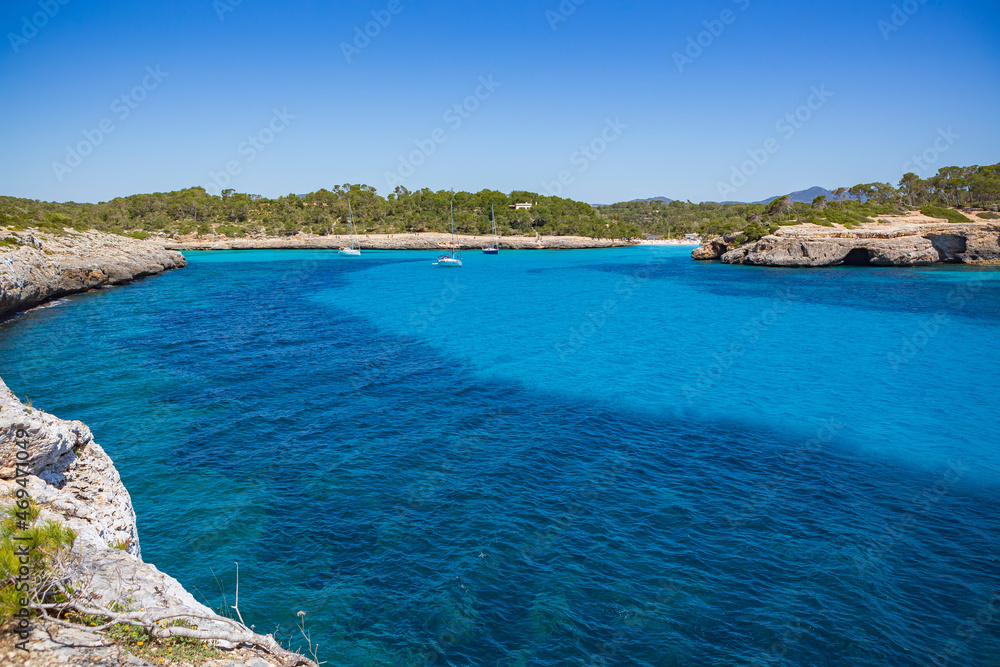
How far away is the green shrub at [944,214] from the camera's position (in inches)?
3209

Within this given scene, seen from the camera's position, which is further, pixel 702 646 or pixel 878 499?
pixel 878 499

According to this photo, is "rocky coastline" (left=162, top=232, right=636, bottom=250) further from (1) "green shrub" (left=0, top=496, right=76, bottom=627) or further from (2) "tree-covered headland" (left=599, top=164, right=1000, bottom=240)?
(1) "green shrub" (left=0, top=496, right=76, bottom=627)

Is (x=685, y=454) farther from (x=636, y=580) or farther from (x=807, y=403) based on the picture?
(x=807, y=403)

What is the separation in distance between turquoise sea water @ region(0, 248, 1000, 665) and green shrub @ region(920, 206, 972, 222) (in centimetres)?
6051

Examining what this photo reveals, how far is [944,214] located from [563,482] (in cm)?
9875

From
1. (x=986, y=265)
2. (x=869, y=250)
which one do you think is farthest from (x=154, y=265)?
(x=986, y=265)

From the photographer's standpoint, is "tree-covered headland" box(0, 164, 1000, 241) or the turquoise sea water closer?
the turquoise sea water

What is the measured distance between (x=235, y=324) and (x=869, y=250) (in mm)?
82046

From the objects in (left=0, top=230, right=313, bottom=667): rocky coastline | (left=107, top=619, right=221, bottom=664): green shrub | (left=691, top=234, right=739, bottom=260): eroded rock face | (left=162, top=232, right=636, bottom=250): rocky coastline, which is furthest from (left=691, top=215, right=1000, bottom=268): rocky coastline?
(left=107, top=619, right=221, bottom=664): green shrub

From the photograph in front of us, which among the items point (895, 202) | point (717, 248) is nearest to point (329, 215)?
point (717, 248)

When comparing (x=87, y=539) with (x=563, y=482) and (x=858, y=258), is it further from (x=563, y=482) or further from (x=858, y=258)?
(x=858, y=258)

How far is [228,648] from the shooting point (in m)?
5.79

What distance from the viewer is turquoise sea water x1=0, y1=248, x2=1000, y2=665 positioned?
991cm

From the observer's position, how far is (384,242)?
13838 cm
